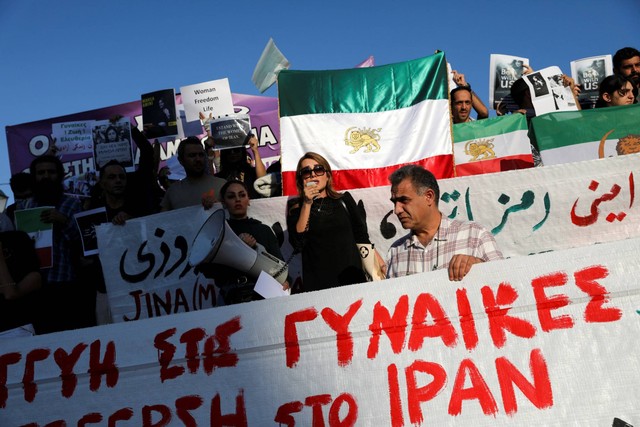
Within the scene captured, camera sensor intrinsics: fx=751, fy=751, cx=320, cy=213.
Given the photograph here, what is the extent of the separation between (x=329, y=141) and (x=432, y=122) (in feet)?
2.77

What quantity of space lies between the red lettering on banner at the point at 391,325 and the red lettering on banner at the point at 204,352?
0.59 meters

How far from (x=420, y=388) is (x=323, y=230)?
1656mm

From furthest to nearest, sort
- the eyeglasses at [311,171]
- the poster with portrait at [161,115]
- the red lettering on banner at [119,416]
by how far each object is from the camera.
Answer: the poster with portrait at [161,115]
the eyeglasses at [311,171]
the red lettering on banner at [119,416]

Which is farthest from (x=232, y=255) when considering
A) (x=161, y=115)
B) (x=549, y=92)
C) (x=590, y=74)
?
(x=590, y=74)

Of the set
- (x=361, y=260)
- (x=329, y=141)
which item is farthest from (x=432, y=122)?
(x=361, y=260)

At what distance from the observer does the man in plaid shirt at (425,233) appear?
3330 millimetres

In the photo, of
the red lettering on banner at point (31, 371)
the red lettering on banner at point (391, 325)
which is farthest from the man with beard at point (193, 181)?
the red lettering on banner at point (391, 325)

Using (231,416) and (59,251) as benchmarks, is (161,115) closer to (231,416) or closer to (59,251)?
(59,251)

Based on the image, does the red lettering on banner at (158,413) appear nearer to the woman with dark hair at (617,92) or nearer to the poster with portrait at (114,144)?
the poster with portrait at (114,144)

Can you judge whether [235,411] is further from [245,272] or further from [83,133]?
[83,133]

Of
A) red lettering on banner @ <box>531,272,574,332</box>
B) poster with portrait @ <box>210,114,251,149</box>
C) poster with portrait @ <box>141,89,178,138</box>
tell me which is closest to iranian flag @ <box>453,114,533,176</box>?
poster with portrait @ <box>210,114,251,149</box>

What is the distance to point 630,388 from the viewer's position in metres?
2.70

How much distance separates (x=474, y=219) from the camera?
206 inches

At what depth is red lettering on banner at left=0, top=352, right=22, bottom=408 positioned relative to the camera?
341 centimetres
